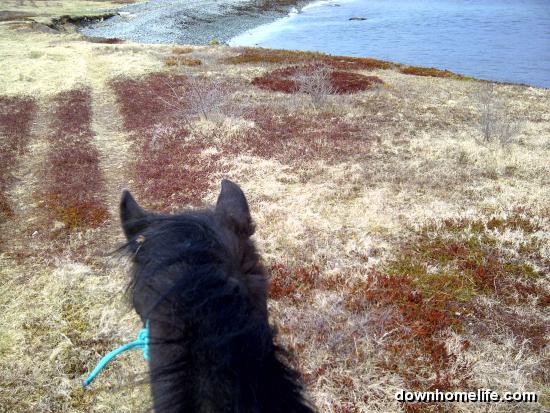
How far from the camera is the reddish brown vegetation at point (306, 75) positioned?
19522 mm

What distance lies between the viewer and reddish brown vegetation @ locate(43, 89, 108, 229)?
9.05 meters

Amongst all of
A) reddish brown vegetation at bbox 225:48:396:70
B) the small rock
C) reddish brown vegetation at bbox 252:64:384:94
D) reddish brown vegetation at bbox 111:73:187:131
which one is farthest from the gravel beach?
the small rock

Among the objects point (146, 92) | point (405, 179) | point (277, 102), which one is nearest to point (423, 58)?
point (277, 102)

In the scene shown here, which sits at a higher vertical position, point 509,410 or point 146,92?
point 146,92

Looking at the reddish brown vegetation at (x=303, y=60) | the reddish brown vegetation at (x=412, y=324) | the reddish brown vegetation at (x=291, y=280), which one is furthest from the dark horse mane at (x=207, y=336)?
the reddish brown vegetation at (x=303, y=60)

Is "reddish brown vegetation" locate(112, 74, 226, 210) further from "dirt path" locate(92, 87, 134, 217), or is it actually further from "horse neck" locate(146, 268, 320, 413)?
"horse neck" locate(146, 268, 320, 413)

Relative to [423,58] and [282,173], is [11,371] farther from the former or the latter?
[423,58]

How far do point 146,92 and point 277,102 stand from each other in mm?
6300

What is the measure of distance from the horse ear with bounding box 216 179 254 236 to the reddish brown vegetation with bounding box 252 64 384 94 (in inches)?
637

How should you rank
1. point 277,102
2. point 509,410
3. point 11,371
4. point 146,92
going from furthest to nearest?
point 146,92 → point 277,102 → point 11,371 → point 509,410

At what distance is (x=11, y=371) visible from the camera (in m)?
5.24

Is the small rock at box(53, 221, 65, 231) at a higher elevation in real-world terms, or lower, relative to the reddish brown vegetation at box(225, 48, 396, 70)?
lower

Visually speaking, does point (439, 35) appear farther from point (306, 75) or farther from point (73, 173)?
point (73, 173)

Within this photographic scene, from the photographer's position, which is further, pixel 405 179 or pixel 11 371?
pixel 405 179
